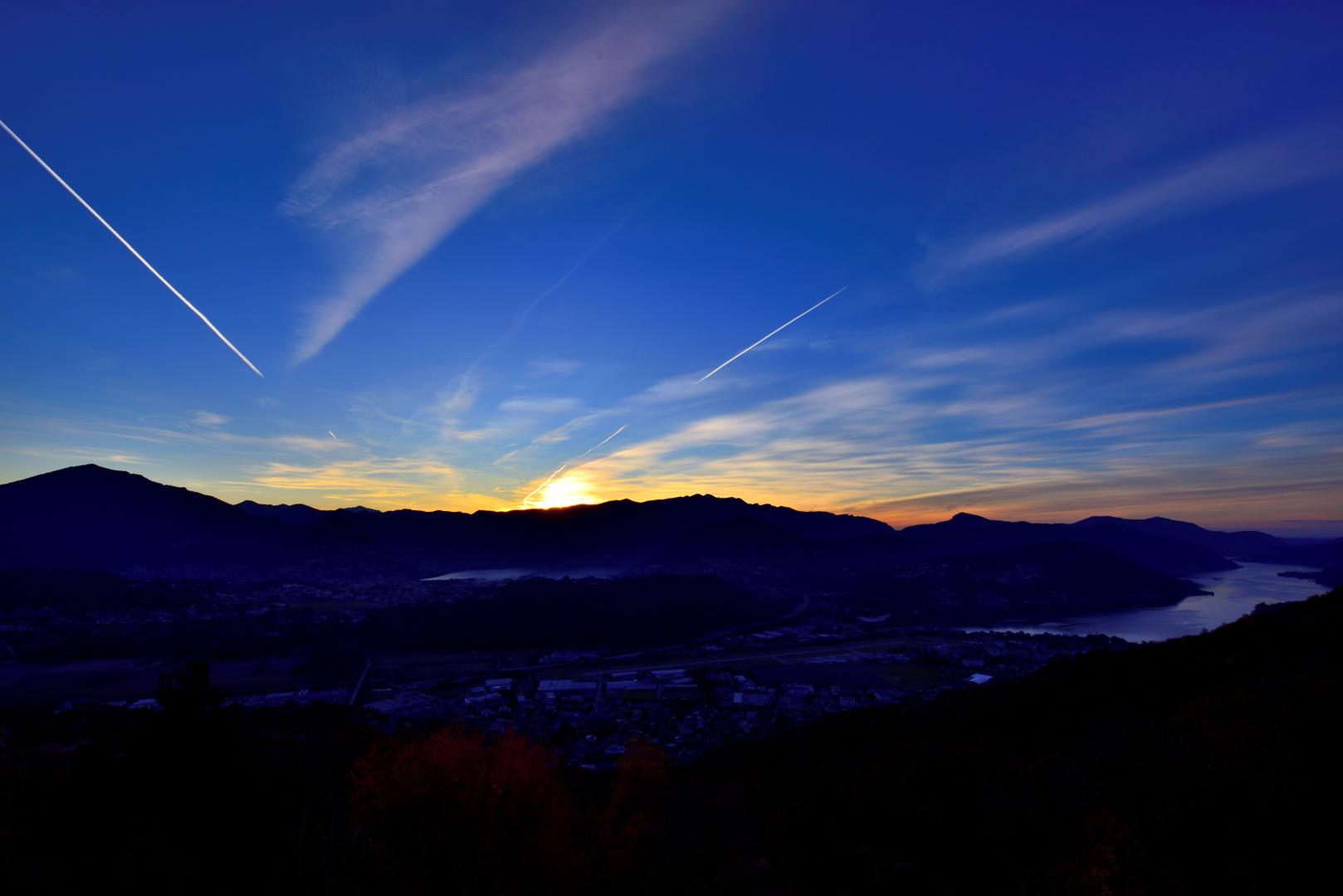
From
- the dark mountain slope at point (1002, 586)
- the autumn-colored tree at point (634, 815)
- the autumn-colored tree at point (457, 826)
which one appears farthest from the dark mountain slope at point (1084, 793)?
the dark mountain slope at point (1002, 586)

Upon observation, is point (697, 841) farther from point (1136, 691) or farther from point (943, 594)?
point (943, 594)

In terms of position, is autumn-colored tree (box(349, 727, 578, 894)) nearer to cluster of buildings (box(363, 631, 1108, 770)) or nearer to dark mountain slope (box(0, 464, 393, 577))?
cluster of buildings (box(363, 631, 1108, 770))

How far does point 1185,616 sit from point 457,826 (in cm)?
14208

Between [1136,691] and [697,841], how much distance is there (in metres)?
27.5

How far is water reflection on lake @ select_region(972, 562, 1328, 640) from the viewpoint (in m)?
87.7

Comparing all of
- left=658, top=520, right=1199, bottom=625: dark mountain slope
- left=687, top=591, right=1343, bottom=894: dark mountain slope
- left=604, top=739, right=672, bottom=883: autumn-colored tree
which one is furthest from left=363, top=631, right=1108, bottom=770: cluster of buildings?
left=658, top=520, right=1199, bottom=625: dark mountain slope

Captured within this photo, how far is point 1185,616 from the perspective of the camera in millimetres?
102938

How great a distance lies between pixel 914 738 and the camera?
1176 inches

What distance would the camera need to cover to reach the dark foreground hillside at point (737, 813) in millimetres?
11633

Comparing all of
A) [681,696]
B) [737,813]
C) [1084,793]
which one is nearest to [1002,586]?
[681,696]

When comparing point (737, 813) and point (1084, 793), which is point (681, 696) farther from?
point (1084, 793)

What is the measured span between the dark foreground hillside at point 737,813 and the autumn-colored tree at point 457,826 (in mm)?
68

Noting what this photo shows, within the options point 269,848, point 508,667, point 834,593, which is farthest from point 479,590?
point 269,848

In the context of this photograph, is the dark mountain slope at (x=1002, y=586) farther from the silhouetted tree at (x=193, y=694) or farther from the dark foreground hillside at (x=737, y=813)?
the silhouetted tree at (x=193, y=694)
